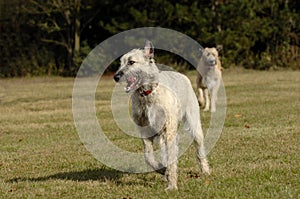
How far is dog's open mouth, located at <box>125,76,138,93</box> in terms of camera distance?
21.1ft

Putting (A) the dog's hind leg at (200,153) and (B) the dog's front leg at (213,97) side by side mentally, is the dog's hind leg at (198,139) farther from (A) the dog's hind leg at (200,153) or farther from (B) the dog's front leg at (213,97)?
(B) the dog's front leg at (213,97)

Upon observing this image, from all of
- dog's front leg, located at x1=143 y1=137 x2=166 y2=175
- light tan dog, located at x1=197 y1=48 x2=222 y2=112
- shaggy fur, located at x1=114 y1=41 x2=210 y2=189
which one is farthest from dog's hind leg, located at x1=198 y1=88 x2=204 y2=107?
dog's front leg, located at x1=143 y1=137 x2=166 y2=175

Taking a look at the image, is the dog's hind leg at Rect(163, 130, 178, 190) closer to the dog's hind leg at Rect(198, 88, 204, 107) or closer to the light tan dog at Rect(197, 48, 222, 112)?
the light tan dog at Rect(197, 48, 222, 112)

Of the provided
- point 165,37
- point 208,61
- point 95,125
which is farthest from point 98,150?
point 165,37

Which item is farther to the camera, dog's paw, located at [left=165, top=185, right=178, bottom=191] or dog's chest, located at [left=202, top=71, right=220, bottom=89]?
dog's chest, located at [left=202, top=71, right=220, bottom=89]

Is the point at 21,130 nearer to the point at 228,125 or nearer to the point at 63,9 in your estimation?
the point at 228,125

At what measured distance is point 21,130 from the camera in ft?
40.9

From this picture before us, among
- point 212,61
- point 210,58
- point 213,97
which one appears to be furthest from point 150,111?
point 210,58

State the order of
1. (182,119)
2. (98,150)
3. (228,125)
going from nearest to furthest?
1. (182,119)
2. (98,150)
3. (228,125)

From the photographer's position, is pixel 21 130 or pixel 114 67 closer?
pixel 21 130

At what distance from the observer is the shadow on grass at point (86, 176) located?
707 cm

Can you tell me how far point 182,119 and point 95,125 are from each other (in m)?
5.73

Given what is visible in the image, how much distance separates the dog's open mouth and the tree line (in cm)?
2501

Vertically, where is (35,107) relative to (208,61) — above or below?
below
